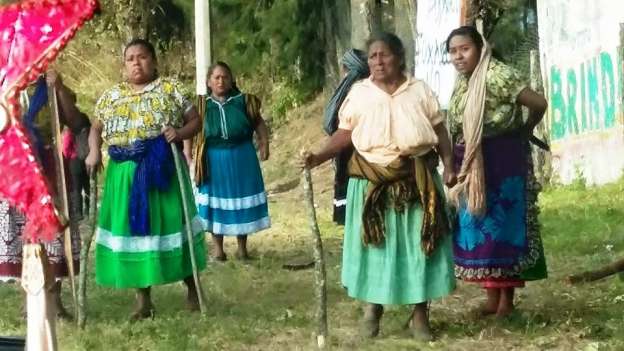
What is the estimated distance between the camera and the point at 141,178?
7.29m

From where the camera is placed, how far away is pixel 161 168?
7316 mm

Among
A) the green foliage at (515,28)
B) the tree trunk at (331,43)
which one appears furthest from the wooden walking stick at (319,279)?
the tree trunk at (331,43)

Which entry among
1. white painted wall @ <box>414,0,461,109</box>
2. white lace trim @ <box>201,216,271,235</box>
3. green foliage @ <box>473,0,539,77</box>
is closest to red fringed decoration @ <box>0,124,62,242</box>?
white painted wall @ <box>414,0,461,109</box>

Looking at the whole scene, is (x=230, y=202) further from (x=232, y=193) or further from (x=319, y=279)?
(x=319, y=279)

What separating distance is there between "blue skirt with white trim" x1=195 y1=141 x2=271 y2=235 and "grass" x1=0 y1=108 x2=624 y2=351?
353mm

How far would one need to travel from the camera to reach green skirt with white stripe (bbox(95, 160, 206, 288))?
734 cm

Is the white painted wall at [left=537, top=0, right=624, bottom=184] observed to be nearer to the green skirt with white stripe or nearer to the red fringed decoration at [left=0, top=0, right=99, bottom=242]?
the green skirt with white stripe

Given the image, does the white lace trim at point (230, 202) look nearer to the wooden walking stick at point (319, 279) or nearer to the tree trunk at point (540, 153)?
the wooden walking stick at point (319, 279)

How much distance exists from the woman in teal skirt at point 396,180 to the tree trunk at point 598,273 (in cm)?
138

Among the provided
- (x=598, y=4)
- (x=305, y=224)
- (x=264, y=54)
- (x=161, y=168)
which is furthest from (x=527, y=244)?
(x=264, y=54)

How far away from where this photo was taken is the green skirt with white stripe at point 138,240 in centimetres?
734

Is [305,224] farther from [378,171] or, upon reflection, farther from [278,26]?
[278,26]

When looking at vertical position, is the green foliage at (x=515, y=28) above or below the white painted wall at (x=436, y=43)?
above

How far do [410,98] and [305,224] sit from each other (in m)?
6.98
